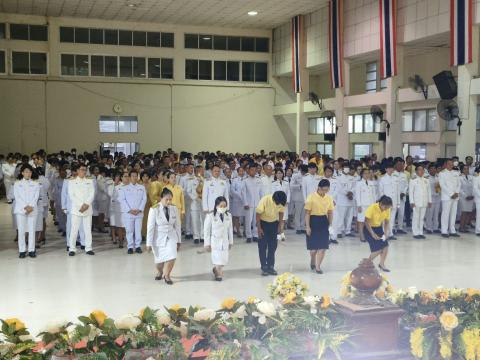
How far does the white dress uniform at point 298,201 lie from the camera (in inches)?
552

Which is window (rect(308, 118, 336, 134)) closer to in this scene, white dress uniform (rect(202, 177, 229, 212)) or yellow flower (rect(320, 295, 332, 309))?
white dress uniform (rect(202, 177, 229, 212))

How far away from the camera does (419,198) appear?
12.9 m

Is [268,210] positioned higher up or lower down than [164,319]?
higher up

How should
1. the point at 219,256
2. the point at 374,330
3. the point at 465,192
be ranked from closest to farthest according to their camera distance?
the point at 374,330 < the point at 219,256 < the point at 465,192

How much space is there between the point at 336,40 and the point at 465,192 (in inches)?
402

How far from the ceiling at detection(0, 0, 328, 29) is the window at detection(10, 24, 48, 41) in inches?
29.6

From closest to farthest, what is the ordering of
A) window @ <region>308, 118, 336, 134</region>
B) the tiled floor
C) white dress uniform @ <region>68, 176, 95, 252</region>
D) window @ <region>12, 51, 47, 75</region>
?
the tiled floor < white dress uniform @ <region>68, 176, 95, 252</region> < window @ <region>12, 51, 47, 75</region> < window @ <region>308, 118, 336, 134</region>

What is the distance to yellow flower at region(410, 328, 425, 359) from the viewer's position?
4270 mm

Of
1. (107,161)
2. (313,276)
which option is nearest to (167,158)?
(107,161)

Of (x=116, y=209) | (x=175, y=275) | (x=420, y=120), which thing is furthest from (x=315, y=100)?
(x=175, y=275)

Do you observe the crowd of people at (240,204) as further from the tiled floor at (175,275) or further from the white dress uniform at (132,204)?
the tiled floor at (175,275)

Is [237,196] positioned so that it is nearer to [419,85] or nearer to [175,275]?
[175,275]

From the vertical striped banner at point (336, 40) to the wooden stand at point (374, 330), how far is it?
1909 centimetres

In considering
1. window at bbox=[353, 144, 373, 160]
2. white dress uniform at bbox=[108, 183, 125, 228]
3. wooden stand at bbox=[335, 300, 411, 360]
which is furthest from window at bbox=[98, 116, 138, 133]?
wooden stand at bbox=[335, 300, 411, 360]
